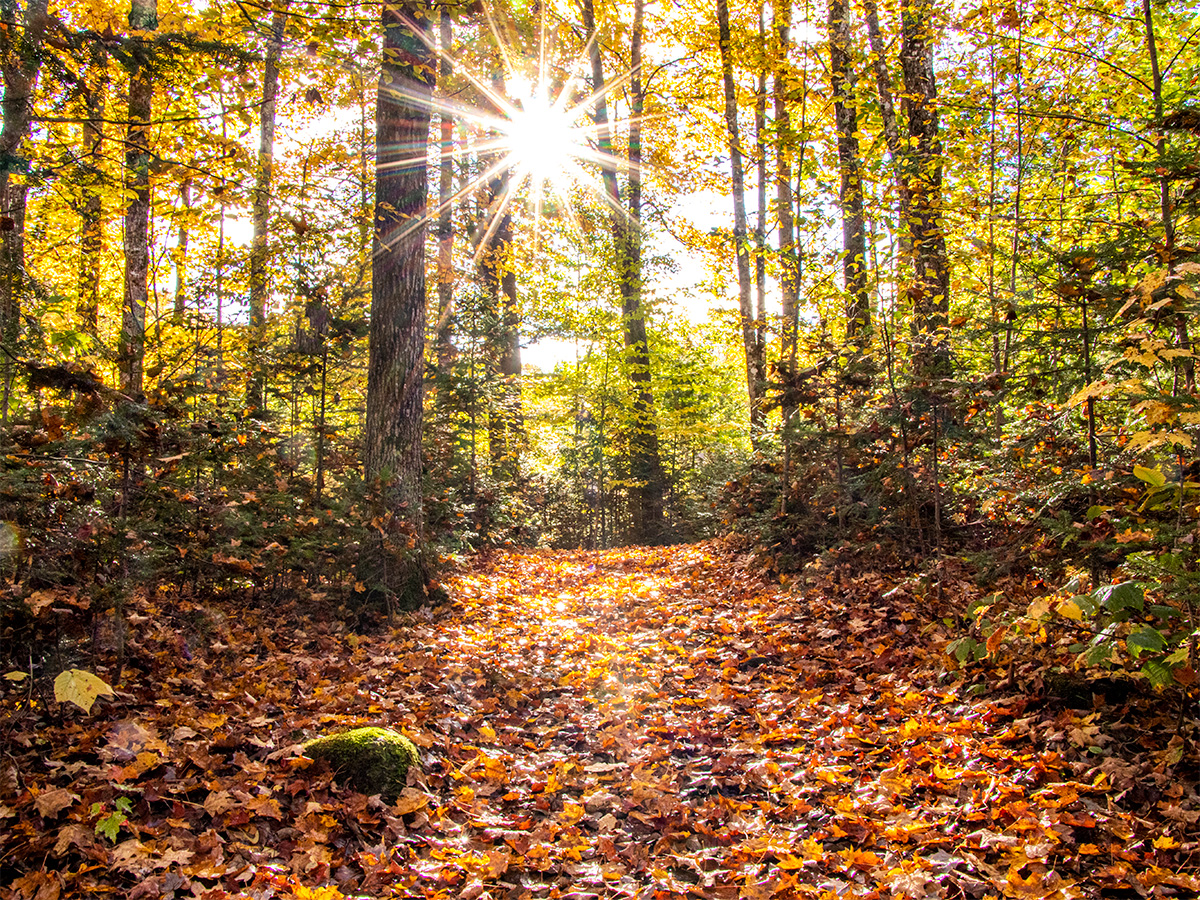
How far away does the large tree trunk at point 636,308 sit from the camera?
50.8 feet

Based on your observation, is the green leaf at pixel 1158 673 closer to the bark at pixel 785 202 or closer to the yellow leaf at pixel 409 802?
the yellow leaf at pixel 409 802

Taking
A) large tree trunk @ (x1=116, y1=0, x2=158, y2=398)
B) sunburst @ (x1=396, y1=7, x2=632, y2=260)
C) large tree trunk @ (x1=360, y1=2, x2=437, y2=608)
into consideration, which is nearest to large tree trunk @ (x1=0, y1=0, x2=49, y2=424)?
large tree trunk @ (x1=116, y1=0, x2=158, y2=398)

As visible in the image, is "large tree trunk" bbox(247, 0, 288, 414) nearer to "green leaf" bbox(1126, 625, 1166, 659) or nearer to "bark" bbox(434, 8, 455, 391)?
"bark" bbox(434, 8, 455, 391)

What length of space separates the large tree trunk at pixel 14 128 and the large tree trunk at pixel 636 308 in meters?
11.3

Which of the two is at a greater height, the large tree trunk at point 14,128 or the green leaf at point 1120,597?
the large tree trunk at point 14,128

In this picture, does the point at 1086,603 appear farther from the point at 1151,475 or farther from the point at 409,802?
the point at 409,802

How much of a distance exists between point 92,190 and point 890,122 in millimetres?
9105

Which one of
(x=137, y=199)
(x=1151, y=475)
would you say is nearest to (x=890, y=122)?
(x=1151, y=475)

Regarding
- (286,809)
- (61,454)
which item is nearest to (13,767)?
(286,809)

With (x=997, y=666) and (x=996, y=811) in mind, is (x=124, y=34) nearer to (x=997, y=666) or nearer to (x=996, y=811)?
(x=996, y=811)

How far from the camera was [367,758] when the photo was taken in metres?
3.54

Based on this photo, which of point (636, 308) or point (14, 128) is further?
point (636, 308)

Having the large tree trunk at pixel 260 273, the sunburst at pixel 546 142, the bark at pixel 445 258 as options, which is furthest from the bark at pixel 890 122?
the sunburst at pixel 546 142

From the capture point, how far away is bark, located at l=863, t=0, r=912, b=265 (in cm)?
687
